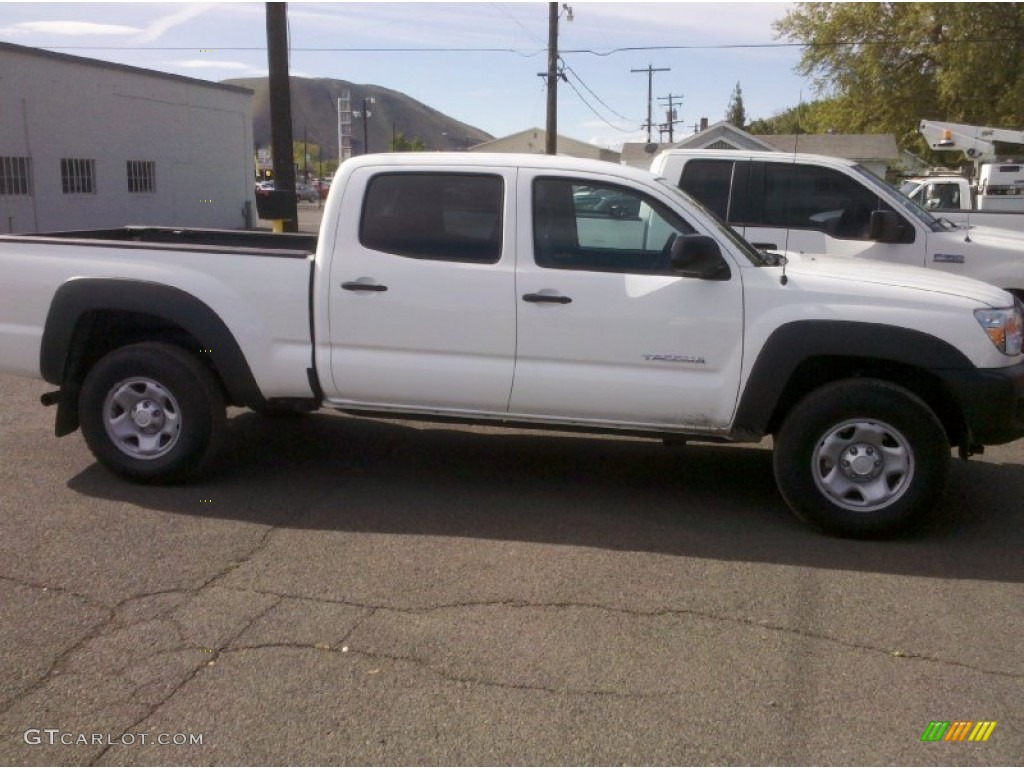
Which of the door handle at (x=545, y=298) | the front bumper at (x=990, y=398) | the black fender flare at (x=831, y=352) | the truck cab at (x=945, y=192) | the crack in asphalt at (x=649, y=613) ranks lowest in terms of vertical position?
the crack in asphalt at (x=649, y=613)

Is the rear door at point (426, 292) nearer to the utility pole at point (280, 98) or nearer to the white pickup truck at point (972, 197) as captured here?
the white pickup truck at point (972, 197)

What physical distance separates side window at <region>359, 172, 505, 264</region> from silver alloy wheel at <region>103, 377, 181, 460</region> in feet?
4.93

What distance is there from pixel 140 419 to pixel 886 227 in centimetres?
605

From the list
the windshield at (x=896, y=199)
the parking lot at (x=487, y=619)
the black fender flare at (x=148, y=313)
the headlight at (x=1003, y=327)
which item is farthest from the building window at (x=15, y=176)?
the headlight at (x=1003, y=327)

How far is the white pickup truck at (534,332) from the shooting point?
5473 millimetres

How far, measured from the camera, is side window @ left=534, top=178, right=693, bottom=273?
5.77 metres

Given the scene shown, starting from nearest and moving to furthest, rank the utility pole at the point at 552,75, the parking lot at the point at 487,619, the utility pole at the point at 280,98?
1. the parking lot at the point at 487,619
2. the utility pole at the point at 280,98
3. the utility pole at the point at 552,75

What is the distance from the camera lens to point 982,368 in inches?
212

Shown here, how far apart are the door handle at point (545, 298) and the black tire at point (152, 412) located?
6.21 ft

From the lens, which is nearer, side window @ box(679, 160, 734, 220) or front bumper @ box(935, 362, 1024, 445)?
front bumper @ box(935, 362, 1024, 445)

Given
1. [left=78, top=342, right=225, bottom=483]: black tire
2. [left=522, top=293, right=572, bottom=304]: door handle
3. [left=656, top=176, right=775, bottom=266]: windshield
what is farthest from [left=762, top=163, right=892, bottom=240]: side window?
[left=78, top=342, right=225, bottom=483]: black tire

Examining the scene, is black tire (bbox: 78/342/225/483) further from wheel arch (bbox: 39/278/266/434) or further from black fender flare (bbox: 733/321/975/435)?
black fender flare (bbox: 733/321/975/435)

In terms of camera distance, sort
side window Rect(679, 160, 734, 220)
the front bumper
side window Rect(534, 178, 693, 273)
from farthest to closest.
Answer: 1. side window Rect(679, 160, 734, 220)
2. side window Rect(534, 178, 693, 273)
3. the front bumper

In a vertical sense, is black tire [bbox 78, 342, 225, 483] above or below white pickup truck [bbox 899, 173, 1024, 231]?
below
